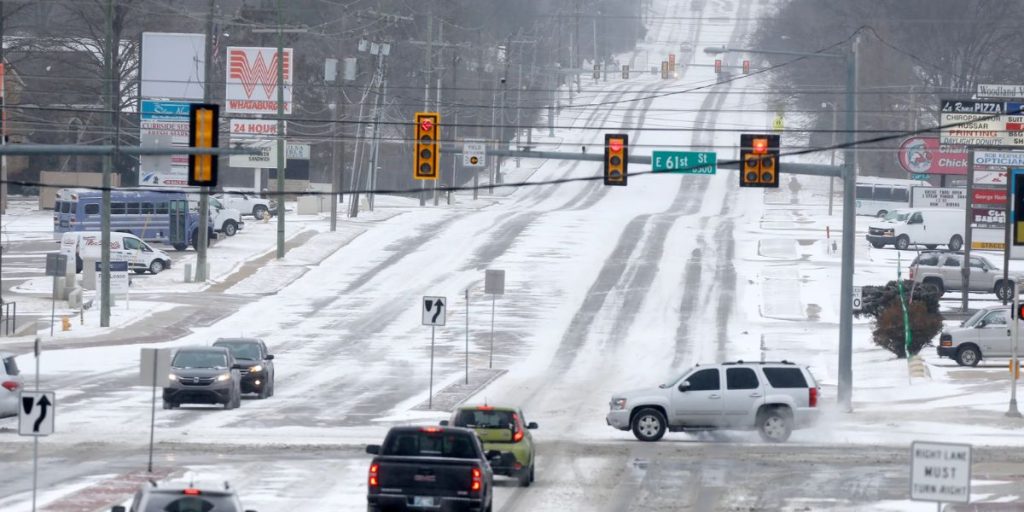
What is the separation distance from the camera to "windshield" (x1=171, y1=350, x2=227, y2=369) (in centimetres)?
3253

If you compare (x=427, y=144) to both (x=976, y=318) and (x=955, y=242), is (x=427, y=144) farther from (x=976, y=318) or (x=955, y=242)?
(x=955, y=242)

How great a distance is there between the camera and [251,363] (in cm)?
3506

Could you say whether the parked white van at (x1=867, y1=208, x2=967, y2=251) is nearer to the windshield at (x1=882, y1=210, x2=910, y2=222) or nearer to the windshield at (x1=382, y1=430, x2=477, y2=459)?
the windshield at (x1=882, y1=210, x2=910, y2=222)

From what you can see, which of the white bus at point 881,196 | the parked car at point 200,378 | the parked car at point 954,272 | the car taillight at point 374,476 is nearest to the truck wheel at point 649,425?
the parked car at point 200,378

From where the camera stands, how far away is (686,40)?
649 ft

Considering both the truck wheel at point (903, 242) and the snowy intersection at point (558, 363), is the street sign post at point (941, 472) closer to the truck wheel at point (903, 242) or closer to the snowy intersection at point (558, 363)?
the snowy intersection at point (558, 363)

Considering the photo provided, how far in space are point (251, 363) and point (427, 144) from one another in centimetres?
732

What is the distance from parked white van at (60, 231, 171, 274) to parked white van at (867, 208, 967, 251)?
111 ft

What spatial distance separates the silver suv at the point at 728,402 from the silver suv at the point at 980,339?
13.4 meters

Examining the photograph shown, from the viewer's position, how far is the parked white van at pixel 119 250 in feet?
191

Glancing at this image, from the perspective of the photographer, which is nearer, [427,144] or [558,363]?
[427,144]

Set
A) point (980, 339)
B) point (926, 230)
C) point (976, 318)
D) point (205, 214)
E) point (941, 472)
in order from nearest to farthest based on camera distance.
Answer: point (941, 472) → point (980, 339) → point (976, 318) → point (205, 214) → point (926, 230)

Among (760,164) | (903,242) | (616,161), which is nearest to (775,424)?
(760,164)

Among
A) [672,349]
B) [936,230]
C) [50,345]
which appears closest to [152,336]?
[50,345]
